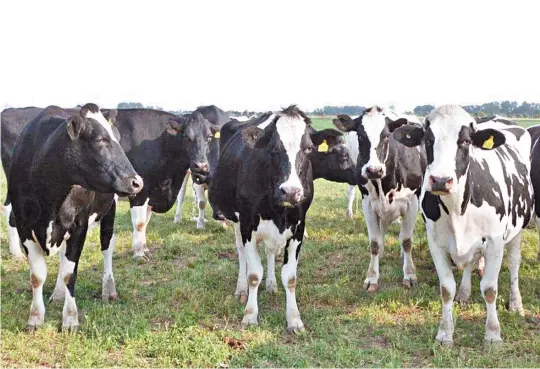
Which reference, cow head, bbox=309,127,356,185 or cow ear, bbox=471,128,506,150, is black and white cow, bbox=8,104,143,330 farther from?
cow head, bbox=309,127,356,185

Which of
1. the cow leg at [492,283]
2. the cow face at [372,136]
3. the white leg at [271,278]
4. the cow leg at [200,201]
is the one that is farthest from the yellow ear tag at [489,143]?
the cow leg at [200,201]

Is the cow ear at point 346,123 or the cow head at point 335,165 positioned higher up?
the cow ear at point 346,123

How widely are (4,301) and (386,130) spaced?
17.2 feet

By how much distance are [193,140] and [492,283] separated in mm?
5595

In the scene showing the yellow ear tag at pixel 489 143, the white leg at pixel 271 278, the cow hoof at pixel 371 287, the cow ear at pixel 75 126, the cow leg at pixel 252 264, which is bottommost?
the cow hoof at pixel 371 287

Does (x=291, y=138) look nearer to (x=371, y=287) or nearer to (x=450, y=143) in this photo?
(x=450, y=143)

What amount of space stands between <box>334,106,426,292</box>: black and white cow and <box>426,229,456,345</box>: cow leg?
4.96 feet

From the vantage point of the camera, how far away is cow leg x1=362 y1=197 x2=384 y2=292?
761 cm

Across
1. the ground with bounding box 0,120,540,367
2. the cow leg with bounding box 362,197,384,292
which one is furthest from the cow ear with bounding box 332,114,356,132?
the ground with bounding box 0,120,540,367

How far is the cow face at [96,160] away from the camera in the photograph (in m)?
5.56

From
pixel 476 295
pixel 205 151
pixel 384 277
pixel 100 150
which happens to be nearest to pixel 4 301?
pixel 100 150

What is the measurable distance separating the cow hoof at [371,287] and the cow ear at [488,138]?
8.90 feet

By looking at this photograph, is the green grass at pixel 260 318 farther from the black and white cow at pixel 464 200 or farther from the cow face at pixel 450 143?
the cow face at pixel 450 143

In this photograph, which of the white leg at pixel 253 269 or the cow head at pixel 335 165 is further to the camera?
the cow head at pixel 335 165
